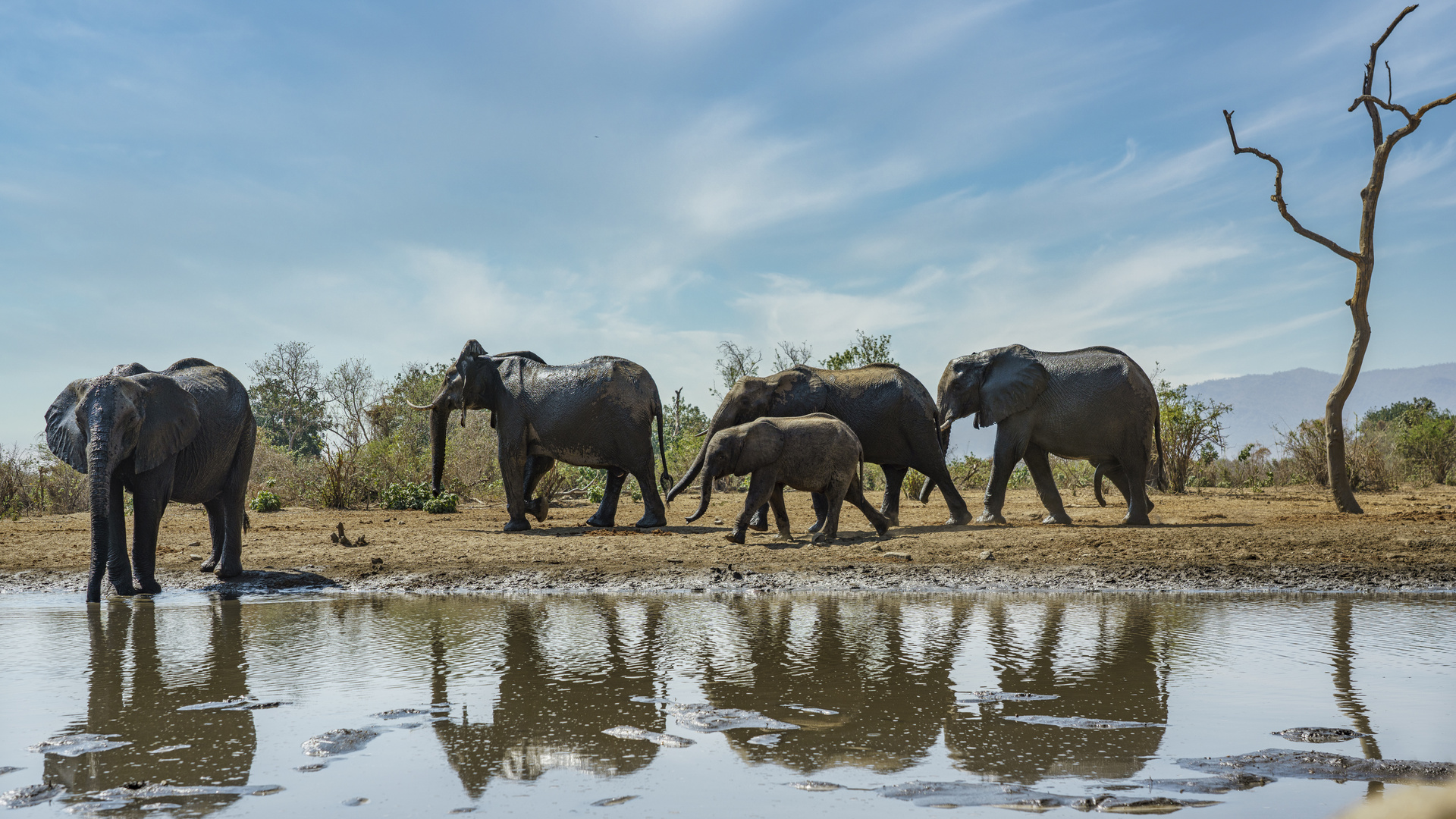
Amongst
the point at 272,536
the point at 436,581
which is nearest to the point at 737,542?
the point at 436,581

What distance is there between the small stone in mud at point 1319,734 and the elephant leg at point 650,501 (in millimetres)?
10100

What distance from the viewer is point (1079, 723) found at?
4699mm

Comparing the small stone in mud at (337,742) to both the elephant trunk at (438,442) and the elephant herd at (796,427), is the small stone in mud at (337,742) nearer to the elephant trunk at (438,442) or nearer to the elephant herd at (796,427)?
the elephant herd at (796,427)

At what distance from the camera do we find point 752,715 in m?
4.88

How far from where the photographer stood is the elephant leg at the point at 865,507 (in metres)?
12.3

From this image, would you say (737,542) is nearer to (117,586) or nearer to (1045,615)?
(1045,615)

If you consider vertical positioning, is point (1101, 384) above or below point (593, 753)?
above

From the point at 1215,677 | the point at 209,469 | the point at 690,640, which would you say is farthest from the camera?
the point at 209,469

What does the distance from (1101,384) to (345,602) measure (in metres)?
9.75

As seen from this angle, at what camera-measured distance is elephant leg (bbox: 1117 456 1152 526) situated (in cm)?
1323

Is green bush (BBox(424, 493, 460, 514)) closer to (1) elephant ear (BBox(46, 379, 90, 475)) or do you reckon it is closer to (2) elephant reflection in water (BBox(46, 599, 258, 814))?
(1) elephant ear (BBox(46, 379, 90, 475))

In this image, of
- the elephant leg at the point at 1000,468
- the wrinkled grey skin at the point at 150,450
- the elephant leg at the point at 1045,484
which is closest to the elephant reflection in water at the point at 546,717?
the wrinkled grey skin at the point at 150,450

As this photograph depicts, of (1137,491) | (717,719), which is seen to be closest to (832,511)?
(1137,491)

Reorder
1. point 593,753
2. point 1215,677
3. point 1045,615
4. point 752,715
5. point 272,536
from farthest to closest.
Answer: point 272,536
point 1045,615
point 1215,677
point 752,715
point 593,753
